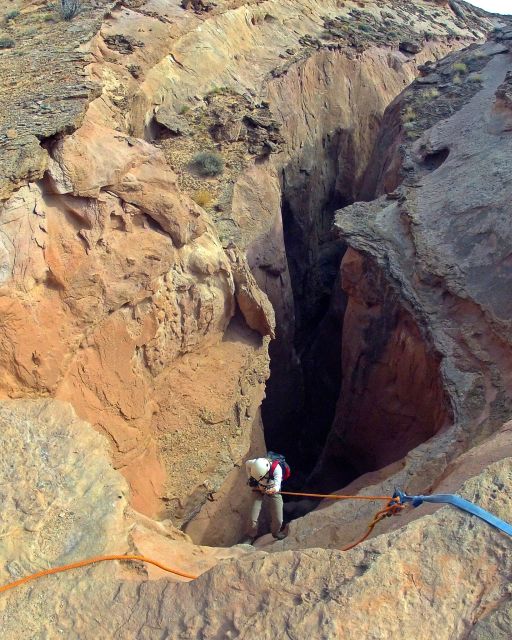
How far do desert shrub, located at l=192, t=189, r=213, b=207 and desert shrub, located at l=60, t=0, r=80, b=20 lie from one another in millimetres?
5261

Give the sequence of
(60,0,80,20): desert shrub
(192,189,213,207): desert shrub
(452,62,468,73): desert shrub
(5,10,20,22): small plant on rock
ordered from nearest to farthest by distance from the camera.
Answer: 1. (192,189,213,207): desert shrub
2. (60,0,80,20): desert shrub
3. (5,10,20,22): small plant on rock
4. (452,62,468,73): desert shrub

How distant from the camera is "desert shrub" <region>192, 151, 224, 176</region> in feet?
39.6

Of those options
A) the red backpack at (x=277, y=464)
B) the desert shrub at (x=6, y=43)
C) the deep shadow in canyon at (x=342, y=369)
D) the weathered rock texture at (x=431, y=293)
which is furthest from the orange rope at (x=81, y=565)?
the desert shrub at (x=6, y=43)

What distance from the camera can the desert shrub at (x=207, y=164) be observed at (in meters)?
12.1

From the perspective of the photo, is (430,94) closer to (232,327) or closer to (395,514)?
(232,327)

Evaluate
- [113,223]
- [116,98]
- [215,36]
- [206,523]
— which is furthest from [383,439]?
[215,36]

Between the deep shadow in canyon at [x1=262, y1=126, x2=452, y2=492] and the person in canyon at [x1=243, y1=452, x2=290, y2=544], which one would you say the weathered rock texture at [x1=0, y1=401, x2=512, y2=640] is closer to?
the person in canyon at [x1=243, y1=452, x2=290, y2=544]

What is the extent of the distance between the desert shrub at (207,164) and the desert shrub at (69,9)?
4441 mm

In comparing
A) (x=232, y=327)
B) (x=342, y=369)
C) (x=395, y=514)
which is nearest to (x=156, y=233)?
(x=232, y=327)

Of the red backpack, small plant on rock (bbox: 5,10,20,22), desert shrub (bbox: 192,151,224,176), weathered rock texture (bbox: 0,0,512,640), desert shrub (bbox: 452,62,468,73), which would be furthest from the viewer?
desert shrub (bbox: 452,62,468,73)

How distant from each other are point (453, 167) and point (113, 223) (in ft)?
23.6

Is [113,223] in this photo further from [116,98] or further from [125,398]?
[116,98]

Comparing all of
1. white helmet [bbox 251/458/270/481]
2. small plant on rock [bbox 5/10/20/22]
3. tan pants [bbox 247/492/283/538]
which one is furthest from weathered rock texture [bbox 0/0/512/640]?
white helmet [bbox 251/458/270/481]

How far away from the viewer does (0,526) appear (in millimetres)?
5082
